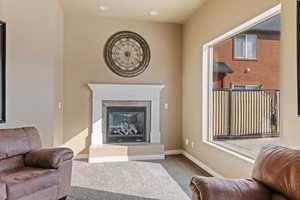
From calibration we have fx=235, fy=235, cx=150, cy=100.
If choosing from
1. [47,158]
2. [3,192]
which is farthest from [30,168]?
[3,192]

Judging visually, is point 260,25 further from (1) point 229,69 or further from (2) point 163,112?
(2) point 163,112

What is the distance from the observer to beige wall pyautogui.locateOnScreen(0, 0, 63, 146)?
345 centimetres

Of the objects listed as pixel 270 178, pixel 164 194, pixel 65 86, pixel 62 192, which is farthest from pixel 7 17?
pixel 270 178

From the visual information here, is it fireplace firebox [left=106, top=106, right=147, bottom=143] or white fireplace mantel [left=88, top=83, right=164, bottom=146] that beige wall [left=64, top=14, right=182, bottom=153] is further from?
fireplace firebox [left=106, top=106, right=147, bottom=143]

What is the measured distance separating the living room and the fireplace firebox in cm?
2

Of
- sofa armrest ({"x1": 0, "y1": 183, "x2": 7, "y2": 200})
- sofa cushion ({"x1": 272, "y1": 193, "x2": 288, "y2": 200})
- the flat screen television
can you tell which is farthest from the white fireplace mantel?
sofa cushion ({"x1": 272, "y1": 193, "x2": 288, "y2": 200})

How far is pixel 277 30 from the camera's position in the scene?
8.90 ft

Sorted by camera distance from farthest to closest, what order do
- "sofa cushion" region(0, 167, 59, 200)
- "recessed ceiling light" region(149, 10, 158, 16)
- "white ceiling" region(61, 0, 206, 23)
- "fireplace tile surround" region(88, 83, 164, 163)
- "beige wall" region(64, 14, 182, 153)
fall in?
"beige wall" region(64, 14, 182, 153) < "fireplace tile surround" region(88, 83, 164, 163) < "recessed ceiling light" region(149, 10, 158, 16) < "white ceiling" region(61, 0, 206, 23) < "sofa cushion" region(0, 167, 59, 200)

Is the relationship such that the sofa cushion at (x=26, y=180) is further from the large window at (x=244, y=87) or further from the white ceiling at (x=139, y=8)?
the white ceiling at (x=139, y=8)

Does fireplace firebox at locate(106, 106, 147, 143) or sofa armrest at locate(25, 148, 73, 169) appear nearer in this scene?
sofa armrest at locate(25, 148, 73, 169)

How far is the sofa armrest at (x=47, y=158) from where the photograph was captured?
2704 mm

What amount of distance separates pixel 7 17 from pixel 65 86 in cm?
180

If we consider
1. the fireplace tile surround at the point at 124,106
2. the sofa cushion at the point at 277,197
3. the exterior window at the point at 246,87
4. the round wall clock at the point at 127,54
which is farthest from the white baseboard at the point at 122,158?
the sofa cushion at the point at 277,197

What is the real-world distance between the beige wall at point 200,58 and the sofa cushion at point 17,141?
2.68 m
